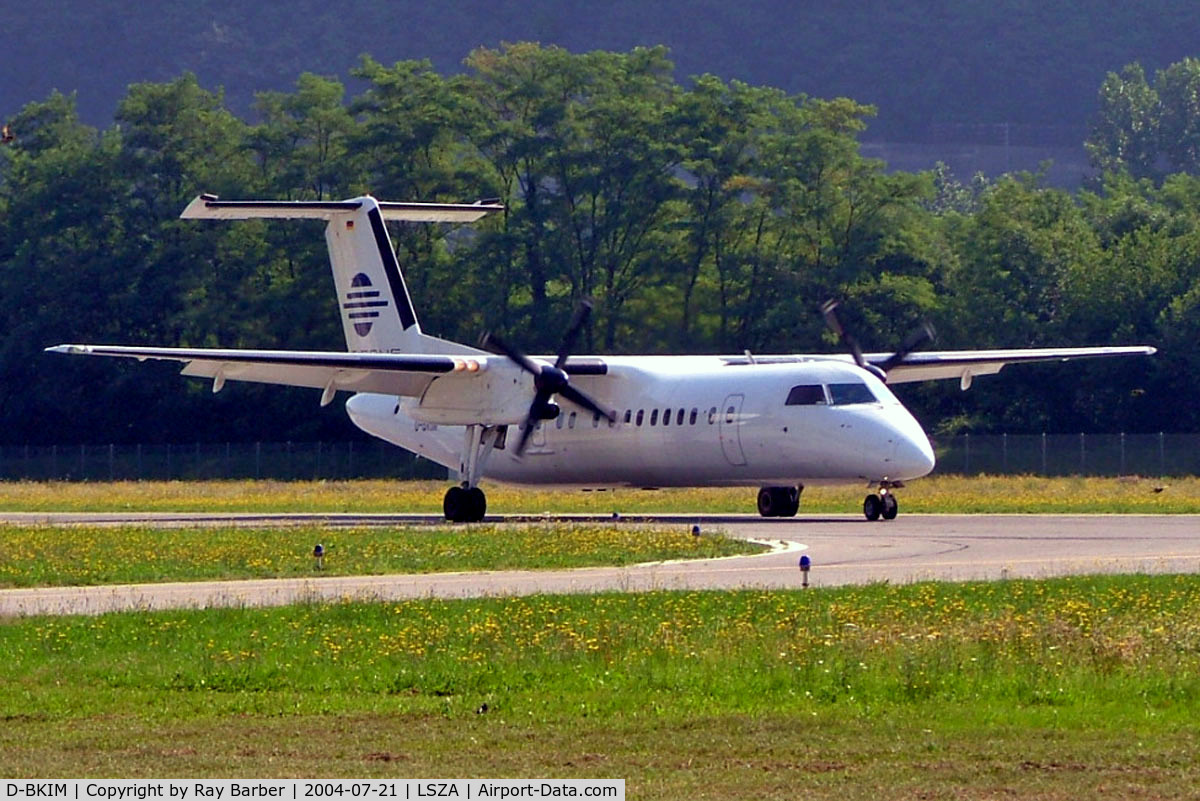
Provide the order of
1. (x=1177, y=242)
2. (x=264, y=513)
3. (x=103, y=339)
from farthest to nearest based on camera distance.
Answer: (x=103, y=339) → (x=1177, y=242) → (x=264, y=513)

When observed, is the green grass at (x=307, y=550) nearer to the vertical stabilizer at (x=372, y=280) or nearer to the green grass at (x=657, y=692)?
the green grass at (x=657, y=692)

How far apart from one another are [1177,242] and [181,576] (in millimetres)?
52905

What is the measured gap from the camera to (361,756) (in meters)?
11.4

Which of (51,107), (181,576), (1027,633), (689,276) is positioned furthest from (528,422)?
(51,107)

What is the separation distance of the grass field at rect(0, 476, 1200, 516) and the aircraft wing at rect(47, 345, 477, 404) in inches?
229

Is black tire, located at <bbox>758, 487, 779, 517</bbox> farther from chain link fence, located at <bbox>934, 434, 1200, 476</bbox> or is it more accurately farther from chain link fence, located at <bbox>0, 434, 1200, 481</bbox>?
chain link fence, located at <bbox>0, 434, 1200, 481</bbox>

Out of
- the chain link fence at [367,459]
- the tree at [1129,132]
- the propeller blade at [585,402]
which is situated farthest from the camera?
the tree at [1129,132]

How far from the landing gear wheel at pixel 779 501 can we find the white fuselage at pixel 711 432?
0.82 metres

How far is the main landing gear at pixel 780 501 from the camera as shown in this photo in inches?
1393

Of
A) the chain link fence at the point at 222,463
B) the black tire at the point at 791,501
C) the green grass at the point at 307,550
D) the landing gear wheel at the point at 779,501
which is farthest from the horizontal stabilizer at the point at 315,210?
the chain link fence at the point at 222,463

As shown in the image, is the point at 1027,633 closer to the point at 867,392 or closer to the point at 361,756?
the point at 361,756

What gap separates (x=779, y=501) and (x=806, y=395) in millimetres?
3090

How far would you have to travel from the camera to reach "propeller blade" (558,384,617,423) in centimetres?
3503

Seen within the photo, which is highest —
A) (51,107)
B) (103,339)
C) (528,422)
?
(51,107)
